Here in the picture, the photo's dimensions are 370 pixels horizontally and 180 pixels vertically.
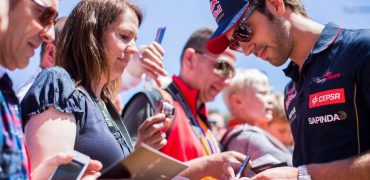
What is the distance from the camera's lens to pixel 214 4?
335 cm

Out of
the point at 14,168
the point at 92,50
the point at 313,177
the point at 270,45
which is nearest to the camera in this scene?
the point at 14,168

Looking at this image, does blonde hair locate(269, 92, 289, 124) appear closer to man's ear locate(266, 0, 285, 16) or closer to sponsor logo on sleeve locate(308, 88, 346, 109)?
man's ear locate(266, 0, 285, 16)

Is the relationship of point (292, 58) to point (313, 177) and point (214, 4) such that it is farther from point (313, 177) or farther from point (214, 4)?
point (313, 177)

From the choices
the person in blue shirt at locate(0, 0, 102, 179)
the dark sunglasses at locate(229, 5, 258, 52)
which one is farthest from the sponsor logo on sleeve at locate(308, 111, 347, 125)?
the person in blue shirt at locate(0, 0, 102, 179)

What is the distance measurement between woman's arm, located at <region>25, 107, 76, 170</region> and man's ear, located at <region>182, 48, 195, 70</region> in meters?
2.63

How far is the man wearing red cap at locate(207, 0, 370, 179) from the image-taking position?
8.92 ft

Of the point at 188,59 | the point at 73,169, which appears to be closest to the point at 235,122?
the point at 188,59

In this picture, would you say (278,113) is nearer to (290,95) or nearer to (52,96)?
(290,95)

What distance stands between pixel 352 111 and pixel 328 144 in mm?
202

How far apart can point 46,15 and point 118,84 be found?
1.38 metres

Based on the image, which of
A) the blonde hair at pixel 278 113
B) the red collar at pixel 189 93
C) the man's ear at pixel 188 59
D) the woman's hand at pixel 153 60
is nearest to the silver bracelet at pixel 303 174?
the woman's hand at pixel 153 60

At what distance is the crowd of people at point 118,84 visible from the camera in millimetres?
2047

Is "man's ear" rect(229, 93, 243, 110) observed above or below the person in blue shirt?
below

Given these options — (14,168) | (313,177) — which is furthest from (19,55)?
(313,177)
